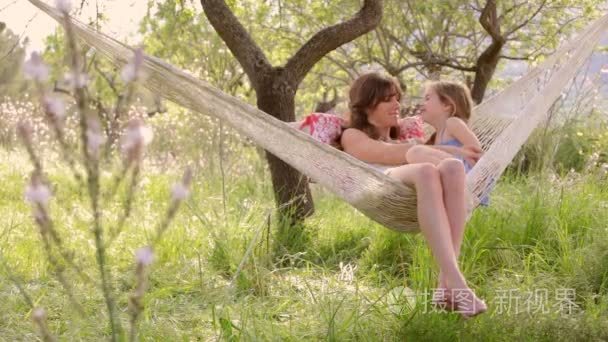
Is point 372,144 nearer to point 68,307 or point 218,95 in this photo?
point 218,95

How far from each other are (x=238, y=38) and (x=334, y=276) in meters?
1.12

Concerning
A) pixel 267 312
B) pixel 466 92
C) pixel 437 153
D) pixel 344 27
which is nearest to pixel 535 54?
pixel 344 27

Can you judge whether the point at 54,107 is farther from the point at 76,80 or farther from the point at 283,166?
the point at 283,166

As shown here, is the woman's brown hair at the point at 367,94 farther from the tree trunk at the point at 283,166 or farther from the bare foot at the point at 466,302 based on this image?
the bare foot at the point at 466,302

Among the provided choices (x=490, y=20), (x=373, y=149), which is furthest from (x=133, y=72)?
(x=490, y=20)

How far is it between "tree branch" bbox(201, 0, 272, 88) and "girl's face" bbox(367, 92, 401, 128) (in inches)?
26.6

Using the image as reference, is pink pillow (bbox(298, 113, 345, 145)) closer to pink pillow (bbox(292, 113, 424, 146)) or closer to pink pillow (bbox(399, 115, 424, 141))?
pink pillow (bbox(292, 113, 424, 146))

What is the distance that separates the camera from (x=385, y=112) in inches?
100

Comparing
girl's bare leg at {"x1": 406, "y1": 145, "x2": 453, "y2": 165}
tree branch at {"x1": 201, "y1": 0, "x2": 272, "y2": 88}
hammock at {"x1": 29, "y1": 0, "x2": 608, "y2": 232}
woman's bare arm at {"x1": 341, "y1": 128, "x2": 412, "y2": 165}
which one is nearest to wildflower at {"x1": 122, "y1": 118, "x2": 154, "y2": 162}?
hammock at {"x1": 29, "y1": 0, "x2": 608, "y2": 232}

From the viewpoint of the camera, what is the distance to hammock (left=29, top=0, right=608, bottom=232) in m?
1.89

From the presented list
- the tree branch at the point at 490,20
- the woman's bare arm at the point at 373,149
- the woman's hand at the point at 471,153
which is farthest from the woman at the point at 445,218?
the tree branch at the point at 490,20

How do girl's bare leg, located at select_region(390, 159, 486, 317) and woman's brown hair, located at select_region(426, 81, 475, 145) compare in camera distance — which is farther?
woman's brown hair, located at select_region(426, 81, 475, 145)

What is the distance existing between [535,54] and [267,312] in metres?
4.36

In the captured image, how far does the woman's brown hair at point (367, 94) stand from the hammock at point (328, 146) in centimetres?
46
